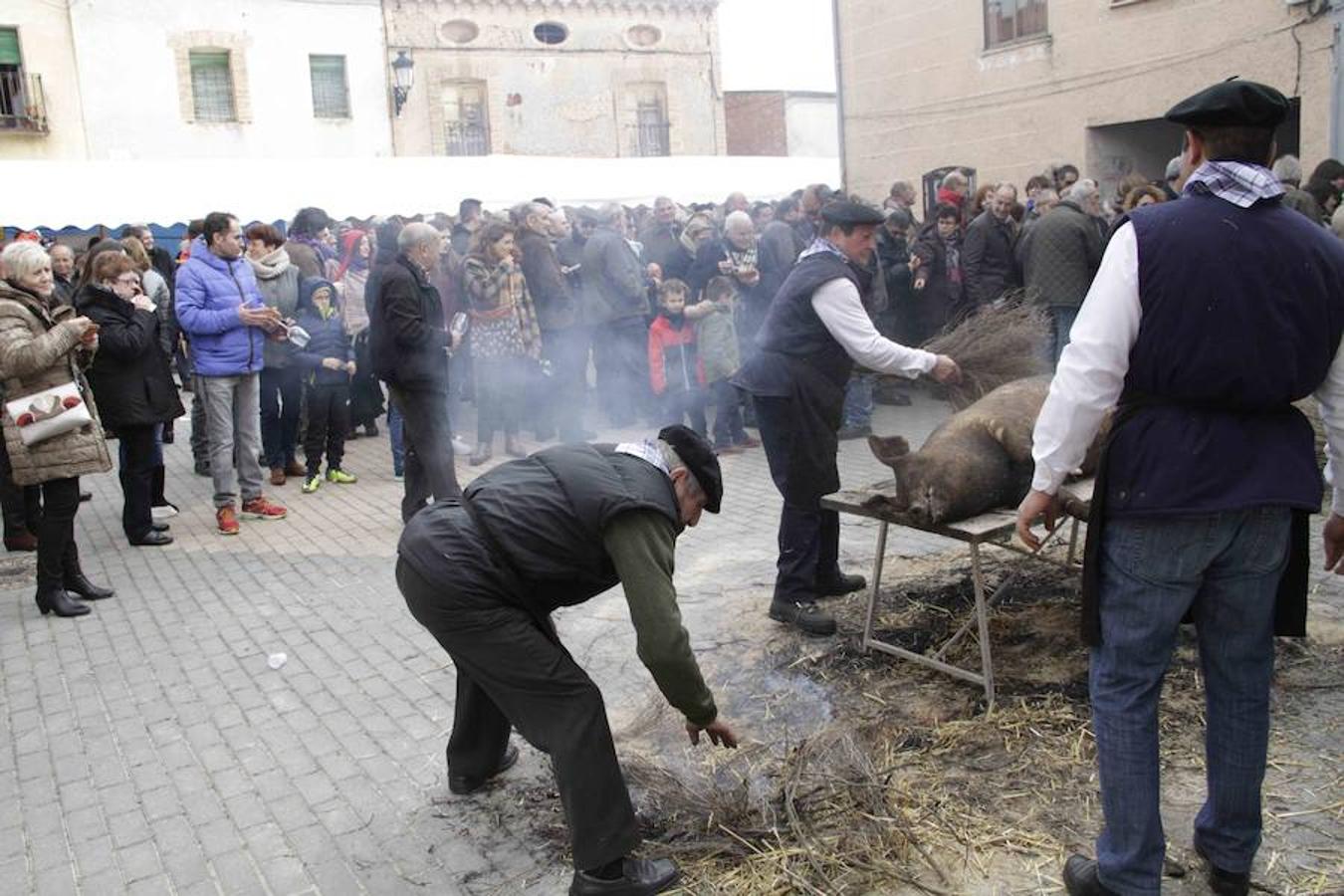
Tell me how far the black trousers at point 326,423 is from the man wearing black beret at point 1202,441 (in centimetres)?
702

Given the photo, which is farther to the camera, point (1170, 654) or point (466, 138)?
point (466, 138)

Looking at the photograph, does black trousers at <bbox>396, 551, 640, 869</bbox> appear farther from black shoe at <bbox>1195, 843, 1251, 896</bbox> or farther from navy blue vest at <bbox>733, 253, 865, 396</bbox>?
navy blue vest at <bbox>733, 253, 865, 396</bbox>

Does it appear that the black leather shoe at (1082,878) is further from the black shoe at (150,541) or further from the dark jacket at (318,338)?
the dark jacket at (318,338)

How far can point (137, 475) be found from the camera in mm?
7254

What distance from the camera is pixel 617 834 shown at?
325 centimetres

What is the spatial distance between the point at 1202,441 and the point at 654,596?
1.39 m

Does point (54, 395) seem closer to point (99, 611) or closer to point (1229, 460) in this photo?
point (99, 611)

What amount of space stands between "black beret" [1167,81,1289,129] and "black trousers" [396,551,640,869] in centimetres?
215

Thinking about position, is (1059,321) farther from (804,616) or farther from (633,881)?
(633,881)

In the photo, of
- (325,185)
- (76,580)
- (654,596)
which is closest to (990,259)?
(76,580)

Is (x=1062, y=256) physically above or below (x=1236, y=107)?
below

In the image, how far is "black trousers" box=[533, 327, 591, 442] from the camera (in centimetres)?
998

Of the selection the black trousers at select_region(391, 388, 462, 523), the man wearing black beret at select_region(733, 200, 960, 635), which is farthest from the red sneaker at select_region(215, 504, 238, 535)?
the man wearing black beret at select_region(733, 200, 960, 635)

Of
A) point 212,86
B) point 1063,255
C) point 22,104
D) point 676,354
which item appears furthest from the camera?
point 212,86
